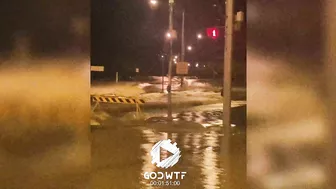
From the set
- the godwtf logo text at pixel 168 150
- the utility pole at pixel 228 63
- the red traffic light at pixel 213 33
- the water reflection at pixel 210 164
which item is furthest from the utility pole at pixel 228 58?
the godwtf logo text at pixel 168 150

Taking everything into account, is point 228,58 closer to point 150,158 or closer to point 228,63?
point 228,63

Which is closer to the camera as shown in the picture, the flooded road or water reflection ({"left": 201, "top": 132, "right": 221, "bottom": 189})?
the flooded road

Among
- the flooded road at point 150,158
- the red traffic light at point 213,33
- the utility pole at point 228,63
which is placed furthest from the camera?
the red traffic light at point 213,33

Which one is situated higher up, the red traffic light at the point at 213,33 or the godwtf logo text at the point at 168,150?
the red traffic light at the point at 213,33

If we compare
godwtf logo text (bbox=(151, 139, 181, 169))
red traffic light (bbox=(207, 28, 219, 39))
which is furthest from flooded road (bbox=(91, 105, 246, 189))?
red traffic light (bbox=(207, 28, 219, 39))

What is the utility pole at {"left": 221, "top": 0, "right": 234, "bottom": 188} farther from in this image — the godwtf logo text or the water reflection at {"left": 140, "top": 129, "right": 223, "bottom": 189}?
the godwtf logo text

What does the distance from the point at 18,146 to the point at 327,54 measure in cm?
190

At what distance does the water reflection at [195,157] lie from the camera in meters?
7.49

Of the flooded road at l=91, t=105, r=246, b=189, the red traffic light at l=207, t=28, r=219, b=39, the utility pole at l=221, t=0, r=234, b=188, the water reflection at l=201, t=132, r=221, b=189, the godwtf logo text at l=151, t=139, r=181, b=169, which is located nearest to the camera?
the flooded road at l=91, t=105, r=246, b=189

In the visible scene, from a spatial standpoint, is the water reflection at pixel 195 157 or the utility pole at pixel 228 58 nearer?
the water reflection at pixel 195 157

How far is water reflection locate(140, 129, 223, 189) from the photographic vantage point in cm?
749

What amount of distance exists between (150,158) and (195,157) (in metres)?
0.89

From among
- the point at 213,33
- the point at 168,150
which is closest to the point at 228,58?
the point at 213,33

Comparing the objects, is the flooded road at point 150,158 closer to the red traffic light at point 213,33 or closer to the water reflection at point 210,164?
the water reflection at point 210,164
